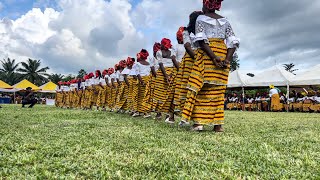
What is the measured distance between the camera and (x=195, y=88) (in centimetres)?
565

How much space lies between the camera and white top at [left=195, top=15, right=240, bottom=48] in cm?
568

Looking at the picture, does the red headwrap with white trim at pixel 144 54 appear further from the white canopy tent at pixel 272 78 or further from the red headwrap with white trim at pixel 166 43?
the white canopy tent at pixel 272 78

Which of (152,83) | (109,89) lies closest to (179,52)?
(152,83)

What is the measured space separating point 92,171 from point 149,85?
285 inches

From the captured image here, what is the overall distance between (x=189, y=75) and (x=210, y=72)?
120cm

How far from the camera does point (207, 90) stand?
5.75 metres

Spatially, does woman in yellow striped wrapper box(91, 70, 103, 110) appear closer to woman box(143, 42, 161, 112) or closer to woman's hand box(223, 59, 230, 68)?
woman box(143, 42, 161, 112)

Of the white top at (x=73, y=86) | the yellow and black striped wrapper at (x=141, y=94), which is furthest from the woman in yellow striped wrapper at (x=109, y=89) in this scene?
the white top at (x=73, y=86)

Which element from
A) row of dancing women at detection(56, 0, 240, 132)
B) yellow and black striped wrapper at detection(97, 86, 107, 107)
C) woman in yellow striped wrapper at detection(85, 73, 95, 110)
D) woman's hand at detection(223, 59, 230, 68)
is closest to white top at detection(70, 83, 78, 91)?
woman in yellow striped wrapper at detection(85, 73, 95, 110)

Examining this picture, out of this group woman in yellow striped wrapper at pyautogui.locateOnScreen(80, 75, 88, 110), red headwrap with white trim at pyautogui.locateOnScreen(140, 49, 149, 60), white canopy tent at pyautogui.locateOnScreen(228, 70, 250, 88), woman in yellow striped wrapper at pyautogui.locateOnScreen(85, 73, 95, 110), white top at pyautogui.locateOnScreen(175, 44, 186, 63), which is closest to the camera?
white top at pyautogui.locateOnScreen(175, 44, 186, 63)

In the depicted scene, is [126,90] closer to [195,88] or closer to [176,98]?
[176,98]

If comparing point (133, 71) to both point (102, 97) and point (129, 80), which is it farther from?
point (102, 97)

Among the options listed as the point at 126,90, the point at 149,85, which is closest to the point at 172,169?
the point at 149,85

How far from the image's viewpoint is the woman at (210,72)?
5.64 meters
